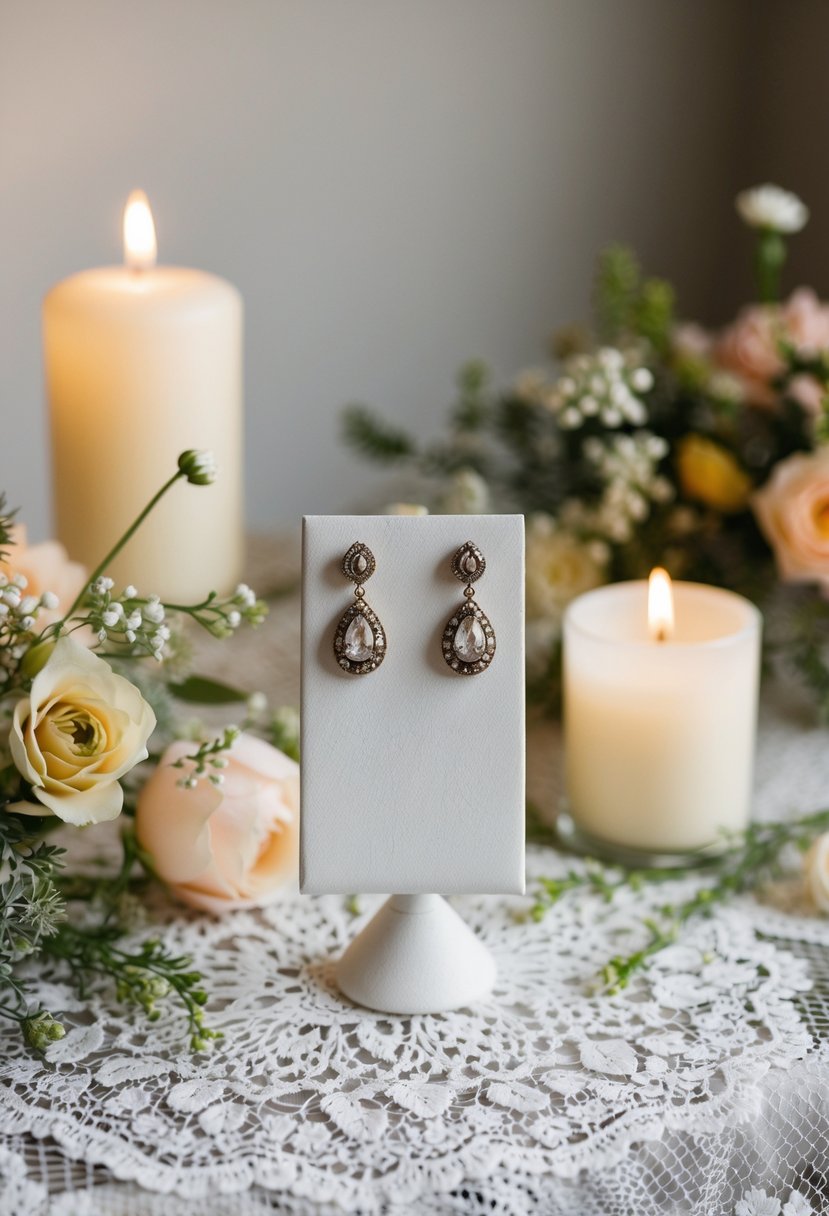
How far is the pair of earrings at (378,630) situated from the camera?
647 mm

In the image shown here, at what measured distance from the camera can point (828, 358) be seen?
107 centimetres

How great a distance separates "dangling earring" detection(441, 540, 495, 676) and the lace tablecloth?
7.7 inches

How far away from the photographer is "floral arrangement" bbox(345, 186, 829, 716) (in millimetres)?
1065

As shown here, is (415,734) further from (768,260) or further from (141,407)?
(768,260)

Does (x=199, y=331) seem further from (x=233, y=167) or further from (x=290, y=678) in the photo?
(x=233, y=167)

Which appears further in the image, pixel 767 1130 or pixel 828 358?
pixel 828 358

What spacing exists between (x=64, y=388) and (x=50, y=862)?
0.42 m

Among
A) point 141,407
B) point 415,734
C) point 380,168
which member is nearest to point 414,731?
point 415,734

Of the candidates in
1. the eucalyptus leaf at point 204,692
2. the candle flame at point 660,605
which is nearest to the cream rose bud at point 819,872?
the candle flame at point 660,605

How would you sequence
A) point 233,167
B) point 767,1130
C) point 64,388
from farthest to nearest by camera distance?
point 233,167
point 64,388
point 767,1130

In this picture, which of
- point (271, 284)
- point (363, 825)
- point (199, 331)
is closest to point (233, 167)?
point (271, 284)

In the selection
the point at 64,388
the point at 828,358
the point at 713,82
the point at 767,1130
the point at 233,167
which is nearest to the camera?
the point at 767,1130

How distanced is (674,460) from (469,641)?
0.56 metres

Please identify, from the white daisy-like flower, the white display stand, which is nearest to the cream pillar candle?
the white display stand
